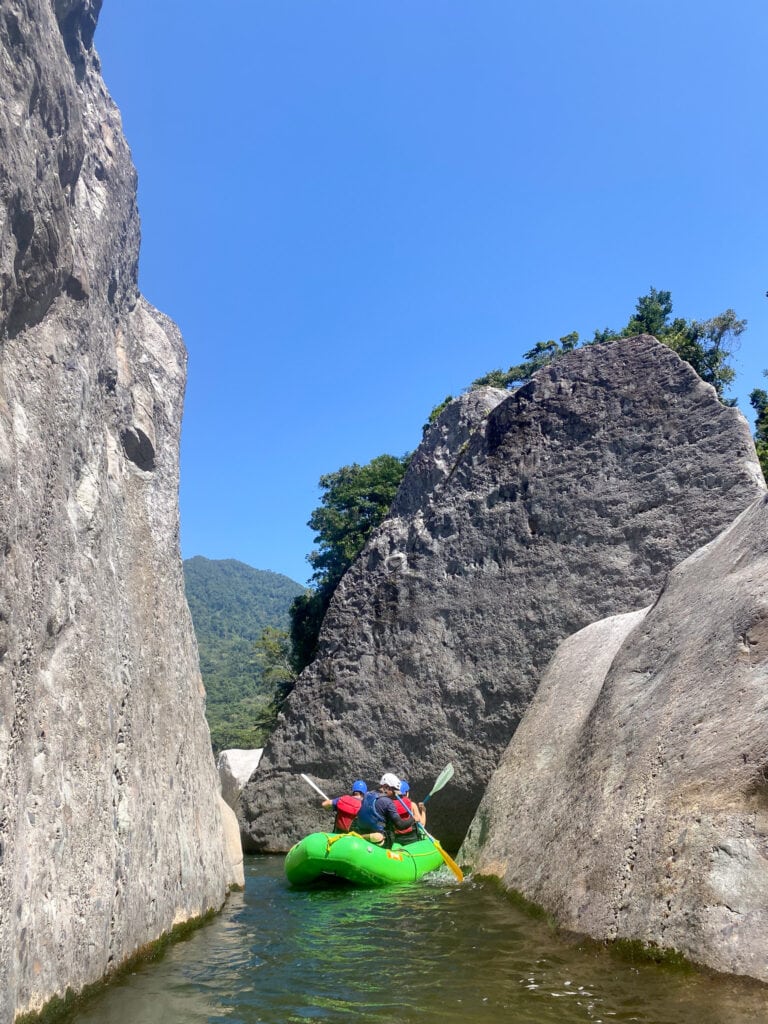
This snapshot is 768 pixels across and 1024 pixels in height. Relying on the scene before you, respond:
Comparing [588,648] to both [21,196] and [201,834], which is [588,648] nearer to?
[201,834]

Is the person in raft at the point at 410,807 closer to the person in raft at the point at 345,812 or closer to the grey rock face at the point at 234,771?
the person in raft at the point at 345,812

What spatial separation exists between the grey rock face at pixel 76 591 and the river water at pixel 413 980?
0.48m

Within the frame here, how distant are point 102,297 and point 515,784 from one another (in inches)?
281

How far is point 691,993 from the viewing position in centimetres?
438

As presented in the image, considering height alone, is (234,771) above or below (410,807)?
above

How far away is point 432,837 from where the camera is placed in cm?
1142

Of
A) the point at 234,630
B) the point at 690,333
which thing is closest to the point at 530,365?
the point at 690,333

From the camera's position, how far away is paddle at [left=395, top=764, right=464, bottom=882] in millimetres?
9406

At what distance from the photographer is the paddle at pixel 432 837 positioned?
9406mm

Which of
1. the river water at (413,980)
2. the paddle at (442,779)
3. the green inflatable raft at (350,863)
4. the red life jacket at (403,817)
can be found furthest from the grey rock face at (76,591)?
the paddle at (442,779)

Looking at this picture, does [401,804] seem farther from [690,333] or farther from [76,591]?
[690,333]

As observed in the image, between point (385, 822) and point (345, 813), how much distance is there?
57cm

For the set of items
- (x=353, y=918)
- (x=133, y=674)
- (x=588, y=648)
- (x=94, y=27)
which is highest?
(x=94, y=27)

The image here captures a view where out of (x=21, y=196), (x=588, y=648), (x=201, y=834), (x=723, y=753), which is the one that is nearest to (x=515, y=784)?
(x=588, y=648)
